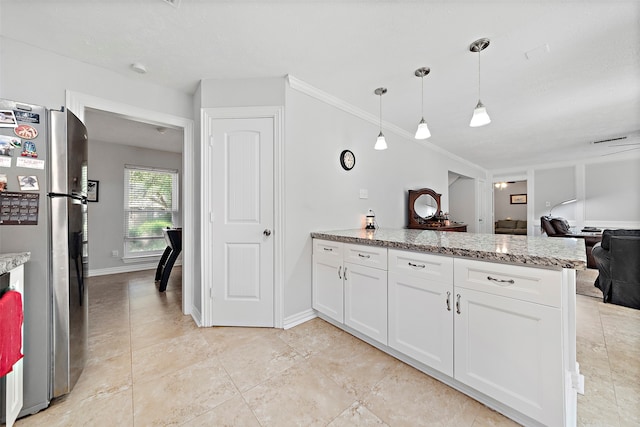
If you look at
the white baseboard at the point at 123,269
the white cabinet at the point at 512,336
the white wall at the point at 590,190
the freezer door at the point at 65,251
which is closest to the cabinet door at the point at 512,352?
the white cabinet at the point at 512,336

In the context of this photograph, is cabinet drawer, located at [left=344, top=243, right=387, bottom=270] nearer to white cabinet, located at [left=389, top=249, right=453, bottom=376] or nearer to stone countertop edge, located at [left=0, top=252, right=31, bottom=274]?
white cabinet, located at [left=389, top=249, right=453, bottom=376]

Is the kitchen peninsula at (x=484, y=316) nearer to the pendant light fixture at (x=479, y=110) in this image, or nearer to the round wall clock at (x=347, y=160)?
the pendant light fixture at (x=479, y=110)

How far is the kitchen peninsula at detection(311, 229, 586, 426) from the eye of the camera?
3.61 feet

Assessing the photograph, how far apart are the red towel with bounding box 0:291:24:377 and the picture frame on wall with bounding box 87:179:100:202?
390cm

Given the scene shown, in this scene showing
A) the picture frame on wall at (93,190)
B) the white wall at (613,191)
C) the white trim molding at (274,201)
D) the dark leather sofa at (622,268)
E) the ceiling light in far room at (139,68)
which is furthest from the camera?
the white wall at (613,191)

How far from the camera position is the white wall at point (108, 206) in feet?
13.7

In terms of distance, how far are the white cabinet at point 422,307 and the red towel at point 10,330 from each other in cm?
197

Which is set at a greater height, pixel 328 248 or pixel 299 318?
pixel 328 248

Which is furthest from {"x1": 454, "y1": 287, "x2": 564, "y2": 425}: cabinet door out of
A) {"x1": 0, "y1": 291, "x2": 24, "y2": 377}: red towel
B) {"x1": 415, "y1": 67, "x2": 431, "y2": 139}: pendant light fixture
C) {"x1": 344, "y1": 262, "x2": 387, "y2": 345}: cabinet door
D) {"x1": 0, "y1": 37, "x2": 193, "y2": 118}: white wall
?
{"x1": 0, "y1": 37, "x2": 193, "y2": 118}: white wall

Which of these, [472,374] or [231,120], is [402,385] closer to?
[472,374]

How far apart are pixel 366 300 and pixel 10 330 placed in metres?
1.94

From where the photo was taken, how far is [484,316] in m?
1.31

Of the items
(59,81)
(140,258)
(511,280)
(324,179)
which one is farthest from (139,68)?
(140,258)

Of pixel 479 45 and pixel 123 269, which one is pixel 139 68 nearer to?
pixel 479 45
